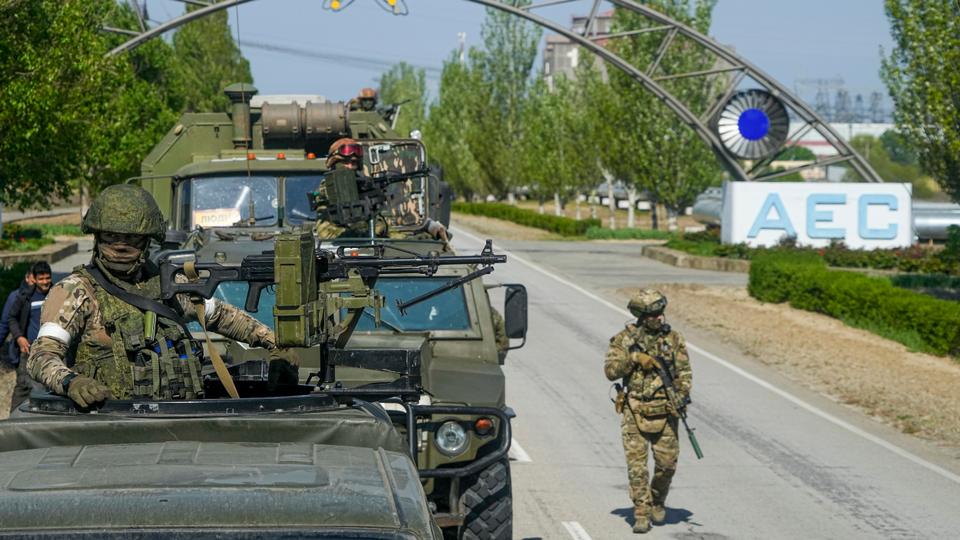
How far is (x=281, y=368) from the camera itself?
20.2ft

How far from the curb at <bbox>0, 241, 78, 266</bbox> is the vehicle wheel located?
26653mm

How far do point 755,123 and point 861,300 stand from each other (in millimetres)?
14273

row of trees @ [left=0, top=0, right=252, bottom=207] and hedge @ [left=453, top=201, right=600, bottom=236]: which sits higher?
row of trees @ [left=0, top=0, right=252, bottom=207]

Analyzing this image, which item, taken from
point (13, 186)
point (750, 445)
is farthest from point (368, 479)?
point (13, 186)

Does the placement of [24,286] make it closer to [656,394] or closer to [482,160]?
[656,394]

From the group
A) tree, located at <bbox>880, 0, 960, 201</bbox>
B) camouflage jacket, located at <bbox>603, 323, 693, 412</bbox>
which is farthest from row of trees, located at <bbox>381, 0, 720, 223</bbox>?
camouflage jacket, located at <bbox>603, 323, 693, 412</bbox>

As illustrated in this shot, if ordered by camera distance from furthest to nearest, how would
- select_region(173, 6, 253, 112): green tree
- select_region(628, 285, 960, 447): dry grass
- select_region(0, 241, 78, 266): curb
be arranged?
1. select_region(173, 6, 253, 112): green tree
2. select_region(0, 241, 78, 266): curb
3. select_region(628, 285, 960, 447): dry grass

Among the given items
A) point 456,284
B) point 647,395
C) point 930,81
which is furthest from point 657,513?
point 930,81

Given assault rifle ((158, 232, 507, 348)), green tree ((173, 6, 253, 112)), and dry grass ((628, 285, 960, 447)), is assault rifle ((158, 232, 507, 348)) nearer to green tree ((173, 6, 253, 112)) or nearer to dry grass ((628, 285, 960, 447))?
dry grass ((628, 285, 960, 447))

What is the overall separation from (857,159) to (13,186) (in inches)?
997

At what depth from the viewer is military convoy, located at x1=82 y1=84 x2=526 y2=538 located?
245 inches

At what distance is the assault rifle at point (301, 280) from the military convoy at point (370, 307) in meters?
0.08

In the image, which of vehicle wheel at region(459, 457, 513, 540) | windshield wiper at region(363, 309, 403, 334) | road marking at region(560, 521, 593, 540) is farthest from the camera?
road marking at region(560, 521, 593, 540)

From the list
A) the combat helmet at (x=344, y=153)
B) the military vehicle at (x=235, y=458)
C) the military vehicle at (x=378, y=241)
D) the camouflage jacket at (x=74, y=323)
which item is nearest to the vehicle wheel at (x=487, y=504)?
the military vehicle at (x=378, y=241)
